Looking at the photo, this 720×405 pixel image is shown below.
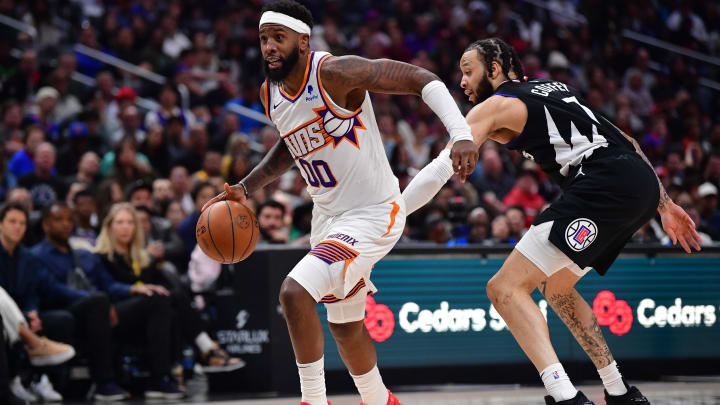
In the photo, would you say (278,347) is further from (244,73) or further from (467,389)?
(244,73)

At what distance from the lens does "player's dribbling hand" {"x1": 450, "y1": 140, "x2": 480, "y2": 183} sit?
429cm

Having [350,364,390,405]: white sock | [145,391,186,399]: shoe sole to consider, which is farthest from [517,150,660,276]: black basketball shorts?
[145,391,186,399]: shoe sole

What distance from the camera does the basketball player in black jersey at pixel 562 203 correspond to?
191 inches

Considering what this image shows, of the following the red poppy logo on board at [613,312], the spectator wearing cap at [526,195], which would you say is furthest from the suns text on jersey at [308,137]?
Answer: the spectator wearing cap at [526,195]

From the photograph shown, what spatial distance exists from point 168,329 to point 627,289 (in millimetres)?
4244

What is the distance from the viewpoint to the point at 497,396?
7.39 m

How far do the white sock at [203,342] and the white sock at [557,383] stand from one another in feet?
13.8

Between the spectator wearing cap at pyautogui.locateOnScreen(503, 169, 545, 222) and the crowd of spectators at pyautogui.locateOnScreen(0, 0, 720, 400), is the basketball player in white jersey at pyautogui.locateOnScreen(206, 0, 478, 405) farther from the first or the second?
the spectator wearing cap at pyautogui.locateOnScreen(503, 169, 545, 222)

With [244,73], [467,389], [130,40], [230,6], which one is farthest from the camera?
[230,6]

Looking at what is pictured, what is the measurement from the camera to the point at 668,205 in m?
5.33

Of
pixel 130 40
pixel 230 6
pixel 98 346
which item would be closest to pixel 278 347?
pixel 98 346

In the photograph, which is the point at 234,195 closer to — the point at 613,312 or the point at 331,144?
the point at 331,144

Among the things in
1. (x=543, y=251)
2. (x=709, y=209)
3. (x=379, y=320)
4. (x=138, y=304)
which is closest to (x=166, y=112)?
(x=138, y=304)

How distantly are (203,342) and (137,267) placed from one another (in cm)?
92
